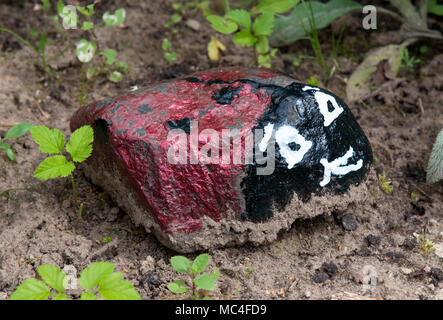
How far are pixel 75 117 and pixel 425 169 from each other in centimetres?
191

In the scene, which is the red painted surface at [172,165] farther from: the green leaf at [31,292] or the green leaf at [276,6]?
the green leaf at [276,6]

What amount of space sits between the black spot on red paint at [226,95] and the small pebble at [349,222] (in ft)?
2.65

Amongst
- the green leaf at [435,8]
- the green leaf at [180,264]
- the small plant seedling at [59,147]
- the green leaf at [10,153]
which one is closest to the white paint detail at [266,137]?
the green leaf at [180,264]

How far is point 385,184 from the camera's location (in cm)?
275

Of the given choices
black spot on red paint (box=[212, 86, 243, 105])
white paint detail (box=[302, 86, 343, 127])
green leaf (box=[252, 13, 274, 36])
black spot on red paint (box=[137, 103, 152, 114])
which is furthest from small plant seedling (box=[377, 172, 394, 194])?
black spot on red paint (box=[137, 103, 152, 114])

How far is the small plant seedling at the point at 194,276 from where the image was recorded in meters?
2.08

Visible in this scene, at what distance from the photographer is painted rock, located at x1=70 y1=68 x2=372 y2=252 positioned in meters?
2.32

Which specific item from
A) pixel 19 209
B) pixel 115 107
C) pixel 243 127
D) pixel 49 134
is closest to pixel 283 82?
pixel 243 127

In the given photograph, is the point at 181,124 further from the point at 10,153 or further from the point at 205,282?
the point at 10,153

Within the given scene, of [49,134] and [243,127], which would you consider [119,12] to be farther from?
[243,127]

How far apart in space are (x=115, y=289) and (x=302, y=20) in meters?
2.41

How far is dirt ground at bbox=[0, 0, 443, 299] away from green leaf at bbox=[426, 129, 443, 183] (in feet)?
0.36

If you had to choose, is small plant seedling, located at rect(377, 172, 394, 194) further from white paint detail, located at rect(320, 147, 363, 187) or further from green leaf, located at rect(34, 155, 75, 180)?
green leaf, located at rect(34, 155, 75, 180)

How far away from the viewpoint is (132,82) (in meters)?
3.44
